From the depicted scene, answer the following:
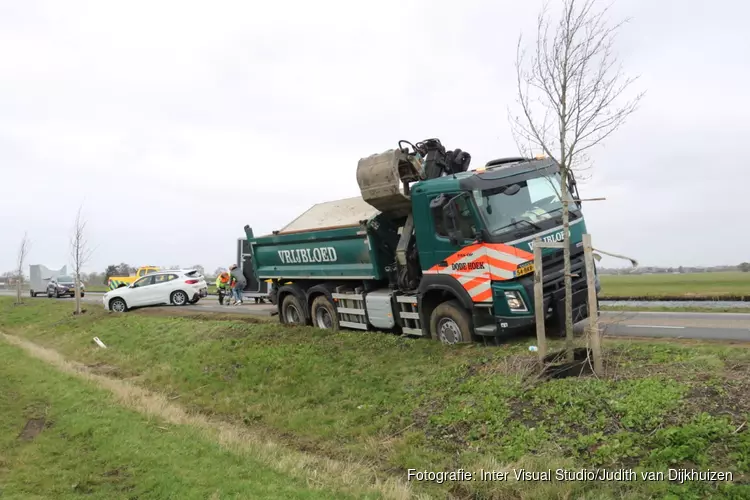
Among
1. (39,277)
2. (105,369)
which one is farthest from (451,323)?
(39,277)

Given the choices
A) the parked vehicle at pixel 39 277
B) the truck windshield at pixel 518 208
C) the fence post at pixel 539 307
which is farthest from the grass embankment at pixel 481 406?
the parked vehicle at pixel 39 277

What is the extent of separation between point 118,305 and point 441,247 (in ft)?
61.1

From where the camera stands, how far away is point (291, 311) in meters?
14.7

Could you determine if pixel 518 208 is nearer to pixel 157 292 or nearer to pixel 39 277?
pixel 157 292

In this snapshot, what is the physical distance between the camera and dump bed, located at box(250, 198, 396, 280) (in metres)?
11.6

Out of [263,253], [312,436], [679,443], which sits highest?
[263,253]

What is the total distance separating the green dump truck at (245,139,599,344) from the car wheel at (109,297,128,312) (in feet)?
44.1

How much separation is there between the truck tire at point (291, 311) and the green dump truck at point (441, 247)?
0.82 metres

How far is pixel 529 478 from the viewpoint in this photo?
5.35 metres

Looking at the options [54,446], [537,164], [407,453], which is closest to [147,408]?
[54,446]

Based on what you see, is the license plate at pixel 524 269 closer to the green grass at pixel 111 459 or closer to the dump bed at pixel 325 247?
the dump bed at pixel 325 247

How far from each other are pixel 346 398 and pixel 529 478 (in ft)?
13.7

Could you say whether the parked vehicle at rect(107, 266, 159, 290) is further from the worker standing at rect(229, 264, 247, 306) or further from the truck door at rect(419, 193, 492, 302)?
the truck door at rect(419, 193, 492, 302)

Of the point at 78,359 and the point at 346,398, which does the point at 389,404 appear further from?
the point at 78,359
